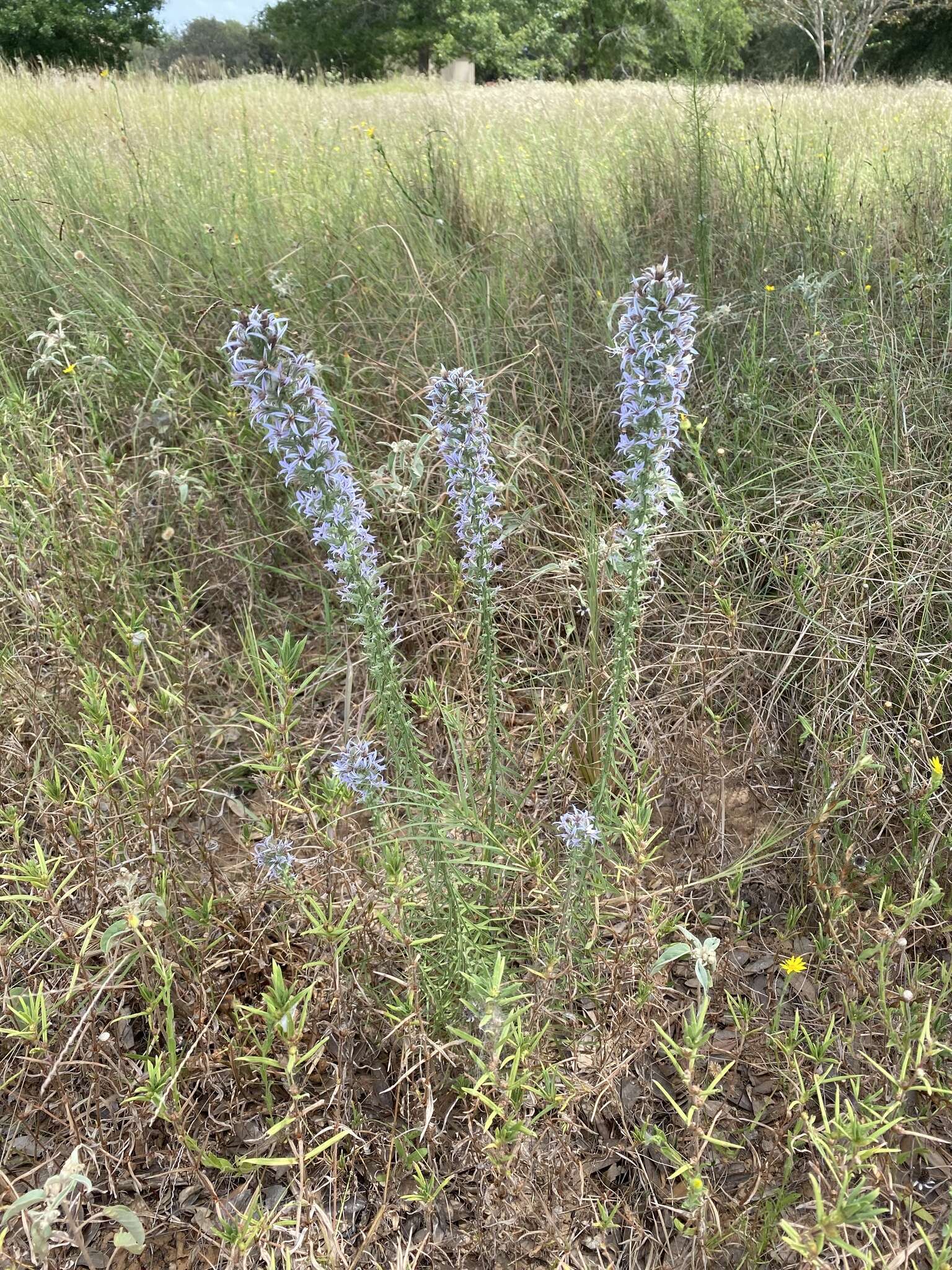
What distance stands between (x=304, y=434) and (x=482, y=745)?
3.60 feet

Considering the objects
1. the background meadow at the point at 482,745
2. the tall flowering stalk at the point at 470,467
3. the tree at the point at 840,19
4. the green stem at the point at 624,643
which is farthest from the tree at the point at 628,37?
the green stem at the point at 624,643

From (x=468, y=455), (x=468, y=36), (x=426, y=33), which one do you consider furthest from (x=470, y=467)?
(x=426, y=33)

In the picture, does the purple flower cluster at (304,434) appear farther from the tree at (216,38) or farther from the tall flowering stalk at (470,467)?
the tree at (216,38)

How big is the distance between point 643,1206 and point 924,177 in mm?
4513

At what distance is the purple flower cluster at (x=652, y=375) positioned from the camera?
1.37 m

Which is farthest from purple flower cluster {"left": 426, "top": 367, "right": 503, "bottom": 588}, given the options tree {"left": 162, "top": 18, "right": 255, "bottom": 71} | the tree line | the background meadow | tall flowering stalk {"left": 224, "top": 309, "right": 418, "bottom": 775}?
tree {"left": 162, "top": 18, "right": 255, "bottom": 71}

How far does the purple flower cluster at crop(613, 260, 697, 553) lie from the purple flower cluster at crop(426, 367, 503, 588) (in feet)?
0.91

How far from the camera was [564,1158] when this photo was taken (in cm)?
155

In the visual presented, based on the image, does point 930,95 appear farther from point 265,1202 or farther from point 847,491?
point 265,1202

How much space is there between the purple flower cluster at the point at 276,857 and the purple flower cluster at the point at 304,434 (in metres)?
0.59

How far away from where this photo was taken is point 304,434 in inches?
57.2

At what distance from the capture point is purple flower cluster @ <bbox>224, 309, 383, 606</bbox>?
1378 mm

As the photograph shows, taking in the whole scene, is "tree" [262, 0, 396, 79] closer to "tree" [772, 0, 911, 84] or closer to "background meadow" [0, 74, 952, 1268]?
"tree" [772, 0, 911, 84]

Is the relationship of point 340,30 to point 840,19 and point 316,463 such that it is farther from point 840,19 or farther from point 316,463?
point 316,463
